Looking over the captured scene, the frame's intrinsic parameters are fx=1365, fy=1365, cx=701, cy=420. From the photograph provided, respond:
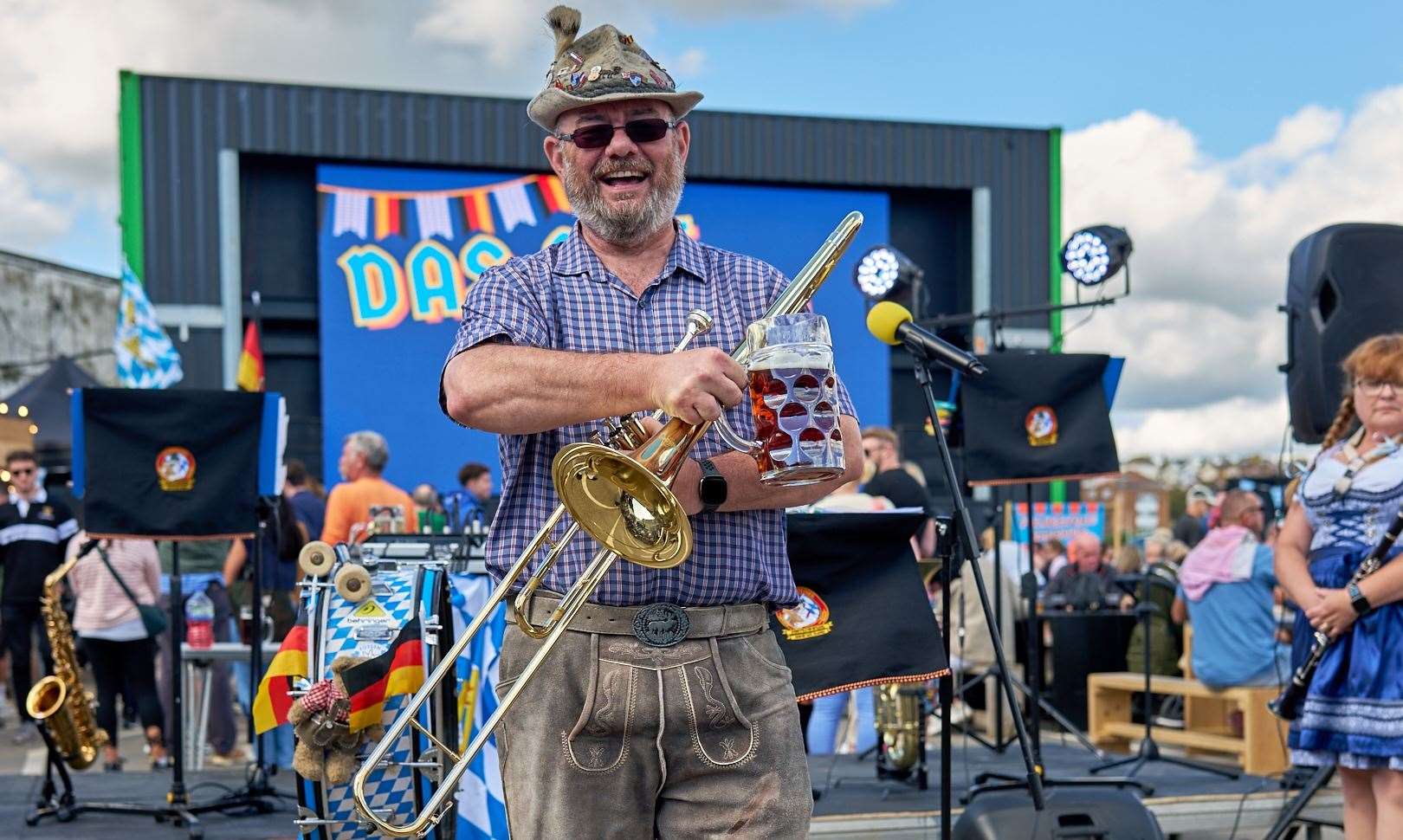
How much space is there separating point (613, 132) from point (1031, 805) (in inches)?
117

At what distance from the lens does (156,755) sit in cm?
792

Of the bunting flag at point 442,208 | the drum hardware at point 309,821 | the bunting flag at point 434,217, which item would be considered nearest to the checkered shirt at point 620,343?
the drum hardware at point 309,821

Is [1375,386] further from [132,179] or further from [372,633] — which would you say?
[132,179]

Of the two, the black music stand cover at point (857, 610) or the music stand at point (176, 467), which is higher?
the music stand at point (176, 467)

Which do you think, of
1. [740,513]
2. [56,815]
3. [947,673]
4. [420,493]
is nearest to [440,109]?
[420,493]

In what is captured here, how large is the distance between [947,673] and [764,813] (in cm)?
254

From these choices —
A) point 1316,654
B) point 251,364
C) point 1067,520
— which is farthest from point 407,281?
point 1316,654

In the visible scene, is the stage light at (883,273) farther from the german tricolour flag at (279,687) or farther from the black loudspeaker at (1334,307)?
the german tricolour flag at (279,687)

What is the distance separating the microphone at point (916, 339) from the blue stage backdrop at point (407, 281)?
1082 centimetres

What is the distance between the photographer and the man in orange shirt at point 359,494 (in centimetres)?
751

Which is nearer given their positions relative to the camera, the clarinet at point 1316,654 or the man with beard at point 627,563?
the man with beard at point 627,563

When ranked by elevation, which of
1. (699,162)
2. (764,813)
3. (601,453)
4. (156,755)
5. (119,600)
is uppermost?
(699,162)

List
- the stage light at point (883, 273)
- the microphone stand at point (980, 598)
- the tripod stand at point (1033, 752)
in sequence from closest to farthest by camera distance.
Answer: the microphone stand at point (980, 598) < the tripod stand at point (1033, 752) < the stage light at point (883, 273)

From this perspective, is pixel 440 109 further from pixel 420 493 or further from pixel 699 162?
pixel 420 493
